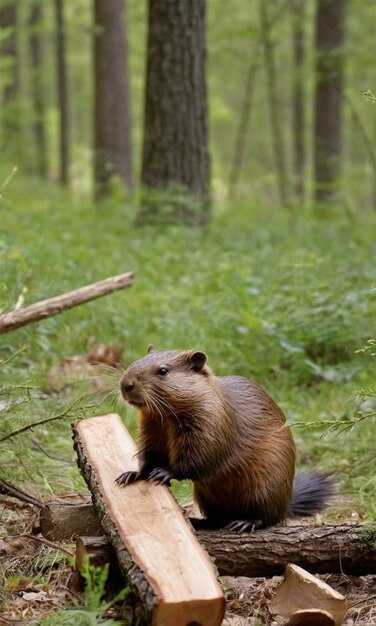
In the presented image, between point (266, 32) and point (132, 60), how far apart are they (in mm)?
9445

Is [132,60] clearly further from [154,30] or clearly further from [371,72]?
[154,30]

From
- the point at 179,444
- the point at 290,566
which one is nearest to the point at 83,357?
the point at 179,444

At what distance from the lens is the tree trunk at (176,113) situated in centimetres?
1040

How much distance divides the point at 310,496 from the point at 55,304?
6.14 feet

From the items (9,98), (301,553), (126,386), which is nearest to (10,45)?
(9,98)

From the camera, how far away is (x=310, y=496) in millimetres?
4238

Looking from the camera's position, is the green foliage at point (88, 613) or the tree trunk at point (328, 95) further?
the tree trunk at point (328, 95)

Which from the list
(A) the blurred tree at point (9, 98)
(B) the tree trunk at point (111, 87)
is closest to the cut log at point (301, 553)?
(B) the tree trunk at point (111, 87)

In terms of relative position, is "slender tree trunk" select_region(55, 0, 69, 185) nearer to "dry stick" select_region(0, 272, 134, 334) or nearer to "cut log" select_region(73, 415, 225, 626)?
"dry stick" select_region(0, 272, 134, 334)

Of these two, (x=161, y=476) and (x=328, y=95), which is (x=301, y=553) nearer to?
(x=161, y=476)

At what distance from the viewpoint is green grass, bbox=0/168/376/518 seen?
204 inches

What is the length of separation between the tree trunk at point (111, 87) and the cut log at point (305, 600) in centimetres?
1162

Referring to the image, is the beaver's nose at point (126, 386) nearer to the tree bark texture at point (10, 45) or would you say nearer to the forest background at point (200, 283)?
the forest background at point (200, 283)

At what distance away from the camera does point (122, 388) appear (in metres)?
3.63
